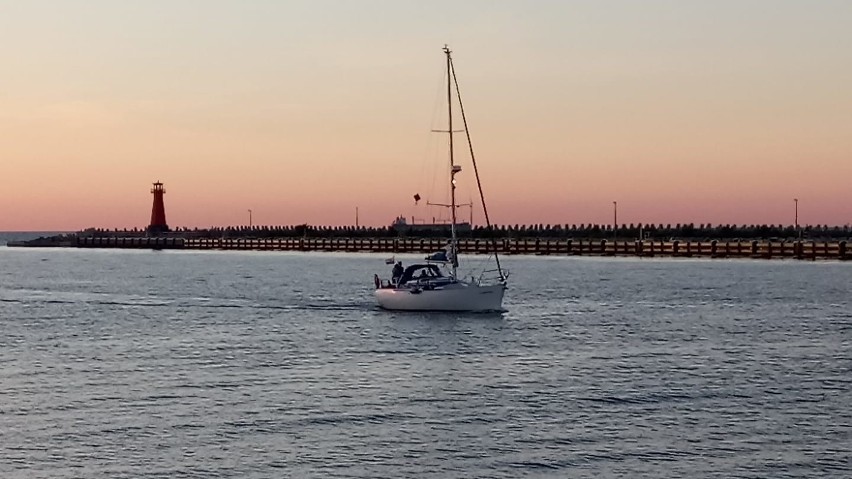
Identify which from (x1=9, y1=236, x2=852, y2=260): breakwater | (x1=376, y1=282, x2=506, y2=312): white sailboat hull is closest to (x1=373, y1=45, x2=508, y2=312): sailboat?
(x1=376, y1=282, x2=506, y2=312): white sailboat hull

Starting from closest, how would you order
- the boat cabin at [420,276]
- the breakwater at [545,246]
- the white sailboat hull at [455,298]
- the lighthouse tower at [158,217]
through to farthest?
the white sailboat hull at [455,298] < the boat cabin at [420,276] < the breakwater at [545,246] < the lighthouse tower at [158,217]

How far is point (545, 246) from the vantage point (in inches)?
5123

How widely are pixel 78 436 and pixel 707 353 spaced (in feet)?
66.7

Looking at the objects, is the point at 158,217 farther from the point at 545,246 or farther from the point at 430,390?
the point at 430,390

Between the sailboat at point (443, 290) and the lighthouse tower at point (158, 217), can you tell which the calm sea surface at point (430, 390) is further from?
the lighthouse tower at point (158, 217)

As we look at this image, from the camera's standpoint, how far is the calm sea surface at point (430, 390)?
71.5 ft

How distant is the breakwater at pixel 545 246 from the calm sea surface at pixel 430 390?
32.1m

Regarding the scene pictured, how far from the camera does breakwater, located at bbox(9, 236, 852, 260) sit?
106m

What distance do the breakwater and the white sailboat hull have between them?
28.3 meters

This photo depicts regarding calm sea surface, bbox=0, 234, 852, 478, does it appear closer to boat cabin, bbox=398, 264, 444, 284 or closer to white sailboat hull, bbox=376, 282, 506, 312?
white sailboat hull, bbox=376, 282, 506, 312

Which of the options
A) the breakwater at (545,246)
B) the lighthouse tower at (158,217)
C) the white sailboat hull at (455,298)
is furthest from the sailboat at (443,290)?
the lighthouse tower at (158,217)

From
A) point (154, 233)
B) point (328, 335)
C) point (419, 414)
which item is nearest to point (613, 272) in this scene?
point (328, 335)

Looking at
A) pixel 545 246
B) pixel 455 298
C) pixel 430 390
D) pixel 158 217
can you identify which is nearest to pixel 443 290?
pixel 455 298

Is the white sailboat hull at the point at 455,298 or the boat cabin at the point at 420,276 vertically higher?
the boat cabin at the point at 420,276
